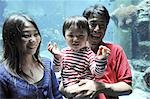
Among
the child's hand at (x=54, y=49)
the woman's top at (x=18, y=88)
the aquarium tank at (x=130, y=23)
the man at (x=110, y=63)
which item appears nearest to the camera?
the woman's top at (x=18, y=88)

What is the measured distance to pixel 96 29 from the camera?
1.72 meters

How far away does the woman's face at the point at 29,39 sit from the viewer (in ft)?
4.49

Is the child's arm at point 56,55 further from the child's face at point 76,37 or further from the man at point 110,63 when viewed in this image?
the man at point 110,63

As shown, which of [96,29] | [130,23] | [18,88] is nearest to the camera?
[18,88]

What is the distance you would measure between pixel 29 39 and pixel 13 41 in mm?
77

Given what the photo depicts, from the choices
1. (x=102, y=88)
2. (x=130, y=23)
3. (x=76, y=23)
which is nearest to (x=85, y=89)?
(x=102, y=88)

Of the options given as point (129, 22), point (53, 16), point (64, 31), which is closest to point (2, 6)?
point (53, 16)

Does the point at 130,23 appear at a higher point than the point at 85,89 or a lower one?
lower

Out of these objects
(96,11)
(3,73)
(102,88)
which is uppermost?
(96,11)

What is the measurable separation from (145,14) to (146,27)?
0.24 metres

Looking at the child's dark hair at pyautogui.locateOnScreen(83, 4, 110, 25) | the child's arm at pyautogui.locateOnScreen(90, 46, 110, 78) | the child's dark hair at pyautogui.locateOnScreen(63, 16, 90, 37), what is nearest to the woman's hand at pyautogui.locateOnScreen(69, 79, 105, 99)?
the child's arm at pyautogui.locateOnScreen(90, 46, 110, 78)

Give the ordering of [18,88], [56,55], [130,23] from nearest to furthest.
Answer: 1. [18,88]
2. [56,55]
3. [130,23]

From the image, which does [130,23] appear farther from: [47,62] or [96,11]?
[47,62]

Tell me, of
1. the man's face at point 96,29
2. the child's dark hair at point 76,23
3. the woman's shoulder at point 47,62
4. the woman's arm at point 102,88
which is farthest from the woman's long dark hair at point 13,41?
the man's face at point 96,29
